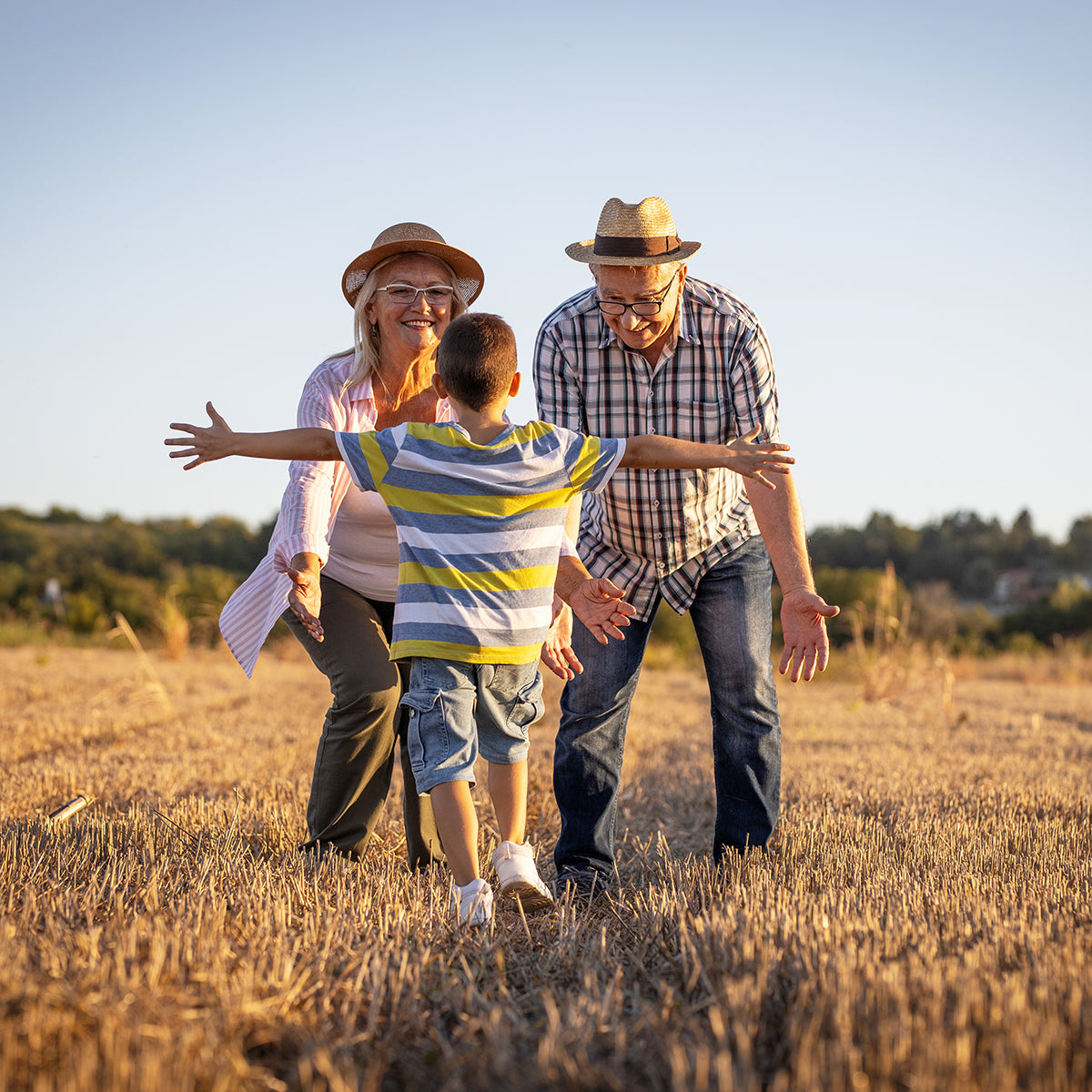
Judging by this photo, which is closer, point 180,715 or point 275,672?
point 180,715

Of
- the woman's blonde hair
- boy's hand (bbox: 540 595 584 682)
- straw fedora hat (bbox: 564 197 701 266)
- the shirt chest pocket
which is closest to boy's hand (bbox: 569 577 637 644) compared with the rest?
boy's hand (bbox: 540 595 584 682)

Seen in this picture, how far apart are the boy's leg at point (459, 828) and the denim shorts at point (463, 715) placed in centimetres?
3

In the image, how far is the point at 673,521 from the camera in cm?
397

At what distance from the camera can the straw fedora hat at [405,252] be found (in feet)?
13.6

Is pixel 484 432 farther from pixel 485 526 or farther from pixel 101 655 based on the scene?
pixel 101 655

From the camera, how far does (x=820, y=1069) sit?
1.74 meters

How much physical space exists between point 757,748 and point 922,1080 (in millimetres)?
2228

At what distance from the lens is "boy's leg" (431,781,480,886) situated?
3113mm

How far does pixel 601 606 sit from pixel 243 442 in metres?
1.33

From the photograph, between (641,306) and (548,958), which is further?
(641,306)

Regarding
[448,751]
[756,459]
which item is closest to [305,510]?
[448,751]

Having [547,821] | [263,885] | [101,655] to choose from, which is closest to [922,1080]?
[263,885]

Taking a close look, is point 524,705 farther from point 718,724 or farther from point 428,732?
point 718,724

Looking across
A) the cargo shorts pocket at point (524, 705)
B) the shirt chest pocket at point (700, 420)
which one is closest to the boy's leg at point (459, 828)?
the cargo shorts pocket at point (524, 705)
